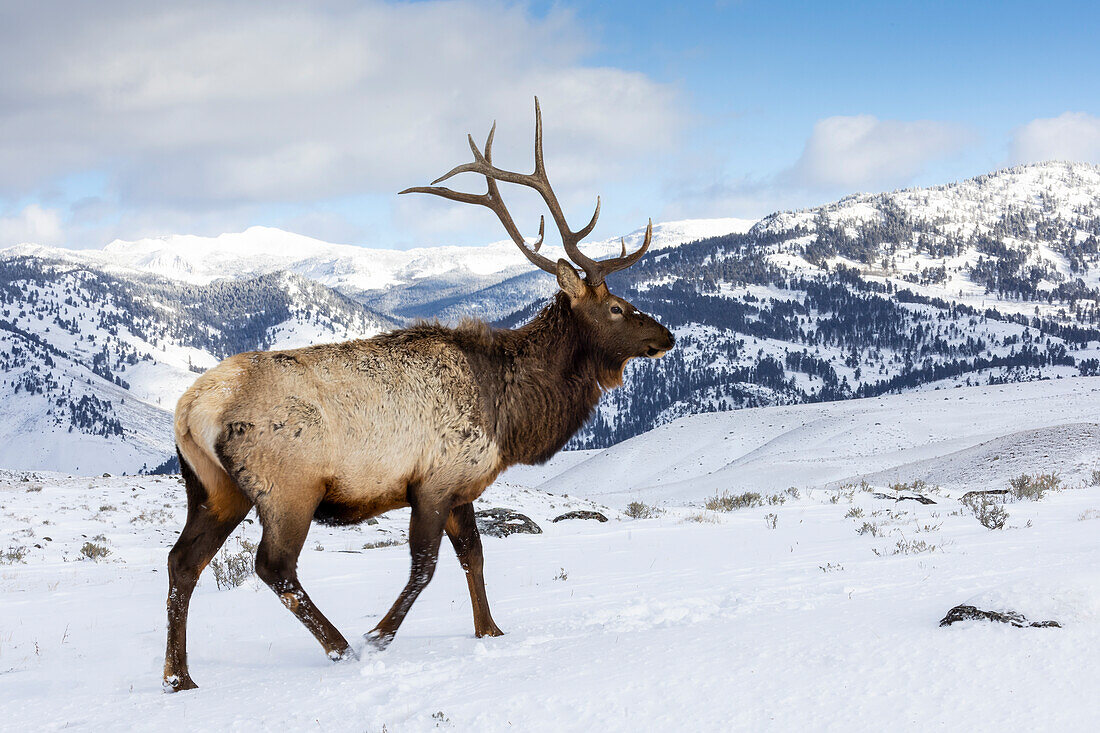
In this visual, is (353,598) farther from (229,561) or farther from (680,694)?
(680,694)

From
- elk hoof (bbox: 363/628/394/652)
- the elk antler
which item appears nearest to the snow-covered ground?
elk hoof (bbox: 363/628/394/652)

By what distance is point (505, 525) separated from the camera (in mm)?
12250

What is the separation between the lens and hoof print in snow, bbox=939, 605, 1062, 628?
132 inches

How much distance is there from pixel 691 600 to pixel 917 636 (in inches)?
70.0

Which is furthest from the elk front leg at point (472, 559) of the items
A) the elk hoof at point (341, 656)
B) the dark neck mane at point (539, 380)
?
the elk hoof at point (341, 656)

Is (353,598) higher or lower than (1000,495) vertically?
higher

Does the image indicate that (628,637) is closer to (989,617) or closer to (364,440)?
(989,617)

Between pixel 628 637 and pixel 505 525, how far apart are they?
26.9ft

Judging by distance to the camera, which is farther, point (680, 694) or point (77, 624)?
point (77, 624)

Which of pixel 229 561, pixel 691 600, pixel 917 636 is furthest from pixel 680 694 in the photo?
pixel 229 561

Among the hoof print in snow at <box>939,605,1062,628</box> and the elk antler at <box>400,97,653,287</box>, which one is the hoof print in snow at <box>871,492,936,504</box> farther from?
the hoof print in snow at <box>939,605,1062,628</box>

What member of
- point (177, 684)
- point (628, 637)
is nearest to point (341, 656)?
point (177, 684)

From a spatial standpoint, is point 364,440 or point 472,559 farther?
point 472,559

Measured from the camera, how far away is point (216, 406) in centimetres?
425
